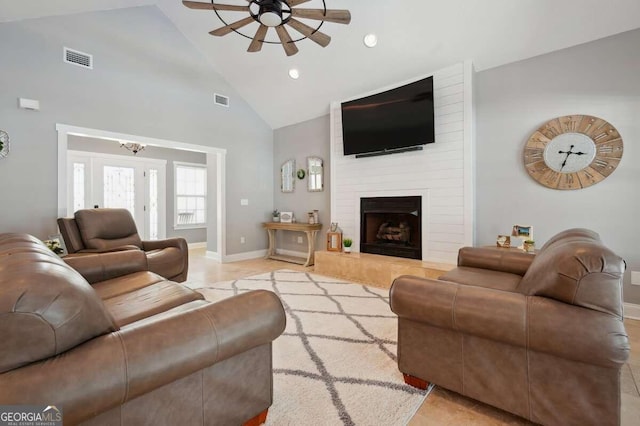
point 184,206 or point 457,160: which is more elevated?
point 457,160

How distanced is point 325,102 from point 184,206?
451 cm

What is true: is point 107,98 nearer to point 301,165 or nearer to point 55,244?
point 55,244

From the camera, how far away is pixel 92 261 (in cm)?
223

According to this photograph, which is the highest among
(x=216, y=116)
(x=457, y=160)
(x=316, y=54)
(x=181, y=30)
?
(x=181, y=30)

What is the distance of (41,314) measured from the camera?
2.51 ft

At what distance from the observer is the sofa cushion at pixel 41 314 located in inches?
28.4

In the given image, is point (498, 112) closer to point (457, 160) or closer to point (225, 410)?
point (457, 160)

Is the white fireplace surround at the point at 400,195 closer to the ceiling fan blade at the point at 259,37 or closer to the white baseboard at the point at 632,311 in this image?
the white baseboard at the point at 632,311

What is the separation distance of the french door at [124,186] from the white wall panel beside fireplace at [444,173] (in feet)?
16.8

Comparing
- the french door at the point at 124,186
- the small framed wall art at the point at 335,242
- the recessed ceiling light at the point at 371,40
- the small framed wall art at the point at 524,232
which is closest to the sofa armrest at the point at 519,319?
the small framed wall art at the point at 524,232

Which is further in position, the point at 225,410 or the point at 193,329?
the point at 225,410

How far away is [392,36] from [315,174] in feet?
8.13

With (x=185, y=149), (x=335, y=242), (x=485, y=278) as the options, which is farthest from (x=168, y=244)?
(x=485, y=278)

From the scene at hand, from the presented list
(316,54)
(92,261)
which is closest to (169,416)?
(92,261)
